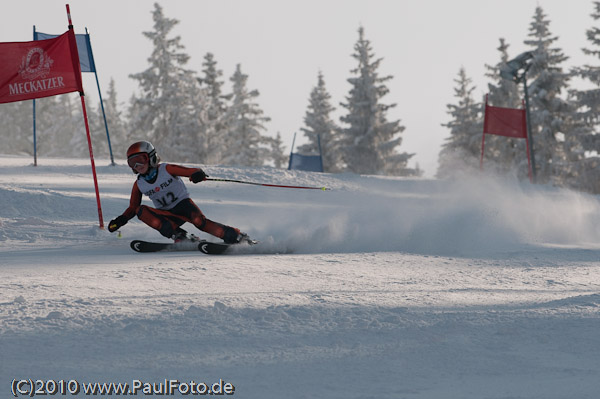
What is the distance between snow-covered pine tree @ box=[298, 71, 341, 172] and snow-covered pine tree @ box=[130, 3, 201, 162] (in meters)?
9.97

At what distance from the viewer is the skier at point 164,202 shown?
769cm

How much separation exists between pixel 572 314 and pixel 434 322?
102cm

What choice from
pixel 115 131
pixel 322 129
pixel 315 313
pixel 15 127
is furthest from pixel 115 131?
pixel 315 313

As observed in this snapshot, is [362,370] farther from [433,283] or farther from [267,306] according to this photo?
[433,283]

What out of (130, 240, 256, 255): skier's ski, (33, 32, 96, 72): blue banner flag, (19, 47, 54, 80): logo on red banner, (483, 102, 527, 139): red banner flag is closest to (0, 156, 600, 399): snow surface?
(130, 240, 256, 255): skier's ski

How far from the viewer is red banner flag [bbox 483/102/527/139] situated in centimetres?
2264

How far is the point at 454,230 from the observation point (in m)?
9.82

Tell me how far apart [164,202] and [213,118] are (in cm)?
4265

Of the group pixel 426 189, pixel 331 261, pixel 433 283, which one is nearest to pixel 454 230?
pixel 331 261

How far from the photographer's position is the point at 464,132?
150ft

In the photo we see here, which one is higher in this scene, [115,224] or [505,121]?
[505,121]

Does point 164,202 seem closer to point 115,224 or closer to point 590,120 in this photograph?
point 115,224

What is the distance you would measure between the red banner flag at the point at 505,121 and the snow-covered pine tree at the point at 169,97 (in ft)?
84.9

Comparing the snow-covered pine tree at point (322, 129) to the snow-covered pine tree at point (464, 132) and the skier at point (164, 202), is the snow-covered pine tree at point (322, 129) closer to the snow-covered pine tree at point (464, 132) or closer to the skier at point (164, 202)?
the snow-covered pine tree at point (464, 132)
